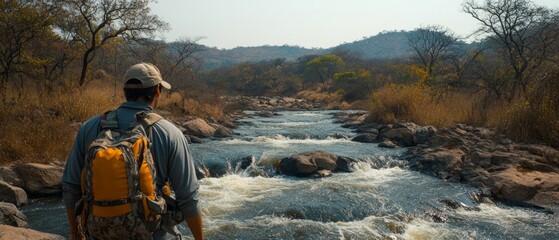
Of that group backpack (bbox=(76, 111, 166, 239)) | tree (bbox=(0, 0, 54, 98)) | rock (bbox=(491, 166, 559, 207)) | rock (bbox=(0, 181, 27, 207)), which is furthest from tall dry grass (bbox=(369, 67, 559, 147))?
tree (bbox=(0, 0, 54, 98))

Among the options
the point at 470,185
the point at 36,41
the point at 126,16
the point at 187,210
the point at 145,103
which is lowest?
the point at 470,185

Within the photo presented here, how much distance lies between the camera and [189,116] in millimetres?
17734

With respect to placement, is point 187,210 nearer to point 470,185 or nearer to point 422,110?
point 470,185

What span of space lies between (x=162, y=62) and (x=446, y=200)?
19.0m

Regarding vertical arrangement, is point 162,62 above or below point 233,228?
above

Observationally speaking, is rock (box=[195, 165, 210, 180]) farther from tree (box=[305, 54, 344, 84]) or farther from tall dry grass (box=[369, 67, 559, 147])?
tree (box=[305, 54, 344, 84])

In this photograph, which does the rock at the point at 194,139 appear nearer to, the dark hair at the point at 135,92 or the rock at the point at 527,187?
the rock at the point at 527,187

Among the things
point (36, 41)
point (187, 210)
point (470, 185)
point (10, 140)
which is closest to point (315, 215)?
point (470, 185)

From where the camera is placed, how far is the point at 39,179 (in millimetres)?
6875

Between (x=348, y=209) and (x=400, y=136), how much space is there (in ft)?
23.4

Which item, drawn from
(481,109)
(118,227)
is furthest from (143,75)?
(481,109)

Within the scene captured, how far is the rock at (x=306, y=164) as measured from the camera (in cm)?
898

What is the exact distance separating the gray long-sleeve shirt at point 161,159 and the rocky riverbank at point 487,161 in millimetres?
6564

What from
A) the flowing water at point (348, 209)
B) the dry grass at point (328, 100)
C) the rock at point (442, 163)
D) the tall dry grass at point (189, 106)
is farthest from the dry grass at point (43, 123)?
the dry grass at point (328, 100)
